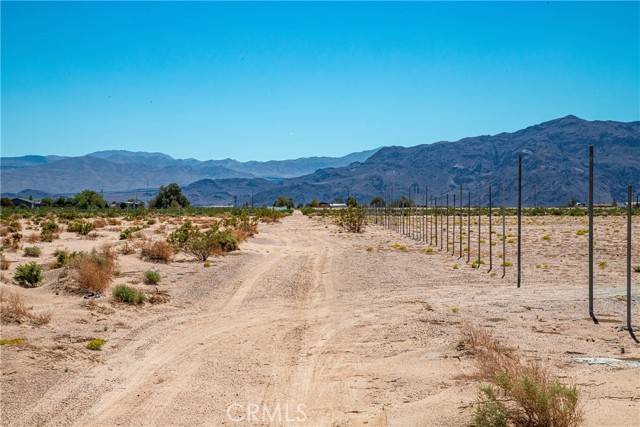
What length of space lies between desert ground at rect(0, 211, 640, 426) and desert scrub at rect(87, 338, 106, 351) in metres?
0.10

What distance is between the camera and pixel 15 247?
1075 inches

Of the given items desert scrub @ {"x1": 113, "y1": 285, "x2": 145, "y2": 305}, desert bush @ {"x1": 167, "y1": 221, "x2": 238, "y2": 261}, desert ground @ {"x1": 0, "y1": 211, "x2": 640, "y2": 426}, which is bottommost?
desert ground @ {"x1": 0, "y1": 211, "x2": 640, "y2": 426}

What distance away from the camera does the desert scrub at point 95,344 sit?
1102 cm

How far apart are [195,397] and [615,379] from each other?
5392 mm

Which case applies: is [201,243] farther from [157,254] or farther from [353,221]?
[353,221]

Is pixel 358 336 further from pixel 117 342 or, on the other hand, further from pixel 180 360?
pixel 117 342

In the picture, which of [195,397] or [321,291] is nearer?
[195,397]

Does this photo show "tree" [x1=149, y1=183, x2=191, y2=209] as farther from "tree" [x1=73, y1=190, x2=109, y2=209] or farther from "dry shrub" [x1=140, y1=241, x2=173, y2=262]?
"dry shrub" [x1=140, y1=241, x2=173, y2=262]

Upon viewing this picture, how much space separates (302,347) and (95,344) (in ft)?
11.1

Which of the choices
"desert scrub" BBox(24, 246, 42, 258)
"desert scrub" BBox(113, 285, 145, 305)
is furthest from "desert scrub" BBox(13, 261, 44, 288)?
"desert scrub" BBox(24, 246, 42, 258)

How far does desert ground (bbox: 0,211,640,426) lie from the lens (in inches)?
320

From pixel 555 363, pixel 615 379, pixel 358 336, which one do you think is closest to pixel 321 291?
pixel 358 336

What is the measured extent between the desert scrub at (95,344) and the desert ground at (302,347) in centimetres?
10

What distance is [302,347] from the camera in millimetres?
11445
